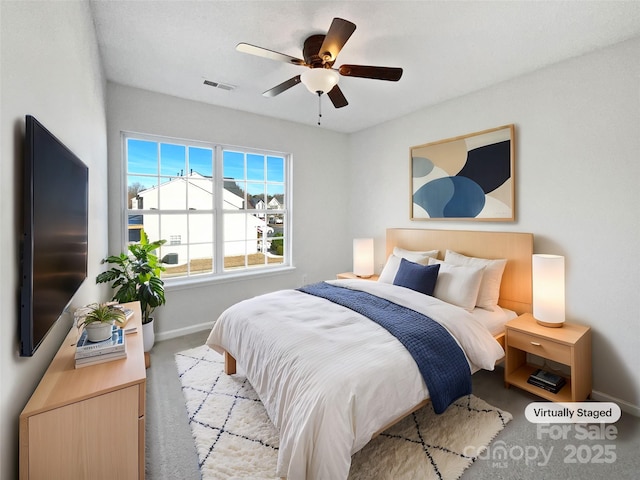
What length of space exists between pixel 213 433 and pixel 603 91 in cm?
372

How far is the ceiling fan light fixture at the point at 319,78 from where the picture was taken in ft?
6.92

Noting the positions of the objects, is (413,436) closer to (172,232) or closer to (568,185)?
(568,185)

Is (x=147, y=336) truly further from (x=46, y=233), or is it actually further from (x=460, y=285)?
(x=460, y=285)

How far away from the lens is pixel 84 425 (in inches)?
46.8

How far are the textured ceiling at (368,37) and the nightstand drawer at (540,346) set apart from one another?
2.21 meters

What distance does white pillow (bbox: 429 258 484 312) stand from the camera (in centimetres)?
267

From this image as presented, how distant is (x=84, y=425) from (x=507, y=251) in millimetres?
3236

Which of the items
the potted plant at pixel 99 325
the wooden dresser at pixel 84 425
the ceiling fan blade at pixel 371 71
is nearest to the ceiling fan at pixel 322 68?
the ceiling fan blade at pixel 371 71

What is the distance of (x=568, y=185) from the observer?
2502 mm

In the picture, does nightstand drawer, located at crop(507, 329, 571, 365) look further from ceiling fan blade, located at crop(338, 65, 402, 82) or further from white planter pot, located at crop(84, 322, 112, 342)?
white planter pot, located at crop(84, 322, 112, 342)

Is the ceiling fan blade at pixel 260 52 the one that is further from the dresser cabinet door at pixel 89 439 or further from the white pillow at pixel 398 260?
the white pillow at pixel 398 260

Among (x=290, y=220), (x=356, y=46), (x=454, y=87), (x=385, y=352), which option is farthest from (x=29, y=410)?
(x=454, y=87)

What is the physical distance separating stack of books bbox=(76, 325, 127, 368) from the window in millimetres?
2040

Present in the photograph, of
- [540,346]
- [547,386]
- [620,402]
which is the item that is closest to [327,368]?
[540,346]
